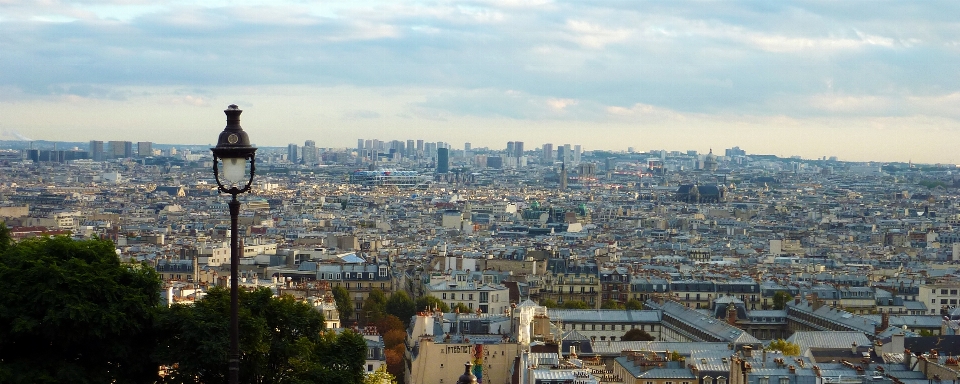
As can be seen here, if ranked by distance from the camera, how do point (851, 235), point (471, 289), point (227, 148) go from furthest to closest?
1. point (851, 235)
2. point (471, 289)
3. point (227, 148)

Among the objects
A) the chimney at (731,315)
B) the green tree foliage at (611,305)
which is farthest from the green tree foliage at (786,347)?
the green tree foliage at (611,305)

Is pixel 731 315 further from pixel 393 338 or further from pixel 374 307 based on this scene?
pixel 393 338

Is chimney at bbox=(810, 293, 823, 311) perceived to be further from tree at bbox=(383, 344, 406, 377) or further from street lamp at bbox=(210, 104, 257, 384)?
street lamp at bbox=(210, 104, 257, 384)

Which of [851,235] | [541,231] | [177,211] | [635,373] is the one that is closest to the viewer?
[635,373]

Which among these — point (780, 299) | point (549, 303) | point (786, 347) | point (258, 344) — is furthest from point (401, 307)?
point (258, 344)

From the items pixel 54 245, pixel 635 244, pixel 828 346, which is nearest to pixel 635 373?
pixel 828 346

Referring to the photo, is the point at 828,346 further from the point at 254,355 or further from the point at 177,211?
the point at 177,211
